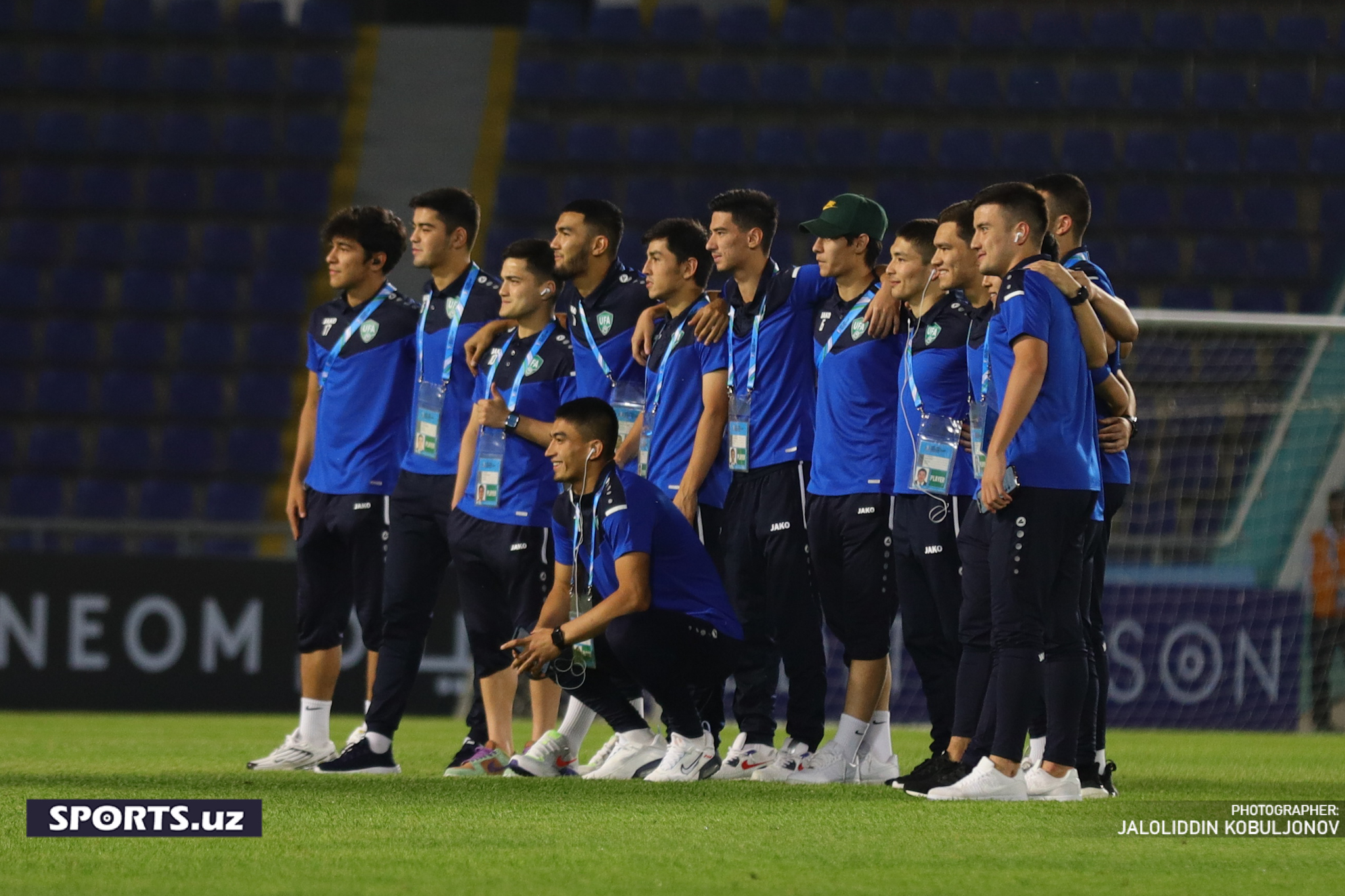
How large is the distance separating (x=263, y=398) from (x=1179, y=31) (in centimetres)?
920

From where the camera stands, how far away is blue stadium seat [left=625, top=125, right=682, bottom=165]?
16688 mm

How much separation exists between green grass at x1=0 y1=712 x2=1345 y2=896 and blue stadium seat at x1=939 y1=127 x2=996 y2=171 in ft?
33.7

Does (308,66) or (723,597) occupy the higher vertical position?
(308,66)

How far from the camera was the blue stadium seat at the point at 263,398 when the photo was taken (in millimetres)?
14969

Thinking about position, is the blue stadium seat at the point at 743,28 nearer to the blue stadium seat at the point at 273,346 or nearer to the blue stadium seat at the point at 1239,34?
the blue stadium seat at the point at 1239,34

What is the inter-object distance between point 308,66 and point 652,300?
11.5 m

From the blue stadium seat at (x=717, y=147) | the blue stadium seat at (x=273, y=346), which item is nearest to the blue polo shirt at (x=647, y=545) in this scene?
the blue stadium seat at (x=273, y=346)

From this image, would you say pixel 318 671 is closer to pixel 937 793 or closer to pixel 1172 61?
pixel 937 793

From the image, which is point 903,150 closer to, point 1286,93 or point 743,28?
point 743,28

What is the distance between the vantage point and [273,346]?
15375 millimetres

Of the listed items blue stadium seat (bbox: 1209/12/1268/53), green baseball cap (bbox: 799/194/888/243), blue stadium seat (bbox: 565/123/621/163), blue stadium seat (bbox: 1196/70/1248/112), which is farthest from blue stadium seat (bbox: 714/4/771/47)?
green baseball cap (bbox: 799/194/888/243)

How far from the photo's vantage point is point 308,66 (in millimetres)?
17422

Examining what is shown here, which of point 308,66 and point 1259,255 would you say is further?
point 308,66

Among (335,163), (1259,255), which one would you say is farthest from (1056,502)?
(335,163)
